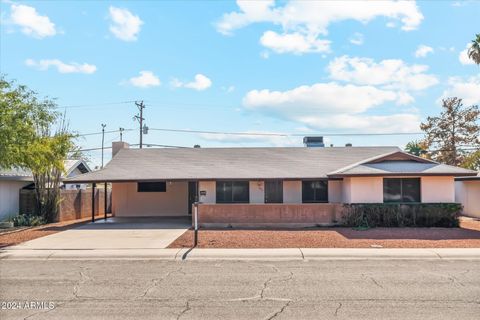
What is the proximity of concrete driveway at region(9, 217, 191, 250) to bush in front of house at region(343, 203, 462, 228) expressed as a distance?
8.02 meters

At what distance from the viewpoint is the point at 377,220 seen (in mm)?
19812

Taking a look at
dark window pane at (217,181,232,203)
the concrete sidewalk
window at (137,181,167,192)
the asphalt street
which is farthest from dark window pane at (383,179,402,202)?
window at (137,181,167,192)

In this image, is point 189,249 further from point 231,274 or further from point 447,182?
point 447,182

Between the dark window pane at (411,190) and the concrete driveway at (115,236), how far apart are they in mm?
10245

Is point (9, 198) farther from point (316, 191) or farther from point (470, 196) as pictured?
point (470, 196)

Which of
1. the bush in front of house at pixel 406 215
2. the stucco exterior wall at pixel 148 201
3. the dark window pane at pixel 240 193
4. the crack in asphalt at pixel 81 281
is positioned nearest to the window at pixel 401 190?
the bush in front of house at pixel 406 215

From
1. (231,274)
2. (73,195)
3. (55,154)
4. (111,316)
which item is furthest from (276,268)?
(73,195)

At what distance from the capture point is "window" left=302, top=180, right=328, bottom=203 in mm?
23234

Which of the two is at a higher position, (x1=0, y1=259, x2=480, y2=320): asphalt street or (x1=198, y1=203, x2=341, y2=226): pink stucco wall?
(x1=198, y1=203, x2=341, y2=226): pink stucco wall

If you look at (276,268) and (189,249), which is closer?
(276,268)

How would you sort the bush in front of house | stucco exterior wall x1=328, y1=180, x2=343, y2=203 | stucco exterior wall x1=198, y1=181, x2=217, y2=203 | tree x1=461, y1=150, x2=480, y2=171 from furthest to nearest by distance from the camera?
1. tree x1=461, y1=150, x2=480, y2=171
2. stucco exterior wall x1=328, y1=180, x2=343, y2=203
3. stucco exterior wall x1=198, y1=181, x2=217, y2=203
4. the bush in front of house

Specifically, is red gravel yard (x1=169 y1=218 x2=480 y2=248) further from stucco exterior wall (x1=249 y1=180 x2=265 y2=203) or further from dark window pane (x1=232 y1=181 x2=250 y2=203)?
stucco exterior wall (x1=249 y1=180 x2=265 y2=203)

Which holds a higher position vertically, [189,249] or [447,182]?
[447,182]

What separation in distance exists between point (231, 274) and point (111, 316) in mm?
3741
